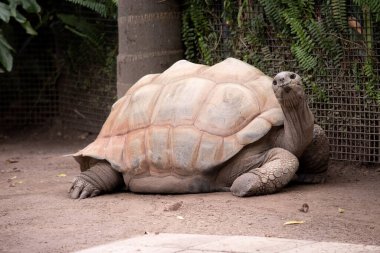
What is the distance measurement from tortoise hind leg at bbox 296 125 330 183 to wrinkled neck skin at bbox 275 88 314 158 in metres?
0.19

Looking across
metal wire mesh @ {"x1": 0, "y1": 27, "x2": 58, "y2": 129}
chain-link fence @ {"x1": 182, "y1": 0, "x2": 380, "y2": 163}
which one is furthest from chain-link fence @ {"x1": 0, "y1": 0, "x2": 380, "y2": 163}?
metal wire mesh @ {"x1": 0, "y1": 27, "x2": 58, "y2": 129}

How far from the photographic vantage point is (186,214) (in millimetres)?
6016

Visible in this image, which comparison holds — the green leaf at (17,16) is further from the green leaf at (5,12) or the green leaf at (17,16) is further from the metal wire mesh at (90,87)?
the metal wire mesh at (90,87)

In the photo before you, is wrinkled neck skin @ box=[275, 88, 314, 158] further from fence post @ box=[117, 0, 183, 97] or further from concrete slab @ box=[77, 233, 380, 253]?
fence post @ box=[117, 0, 183, 97]

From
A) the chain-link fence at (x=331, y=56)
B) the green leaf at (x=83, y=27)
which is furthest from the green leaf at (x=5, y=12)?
the chain-link fence at (x=331, y=56)

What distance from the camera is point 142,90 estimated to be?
7246mm

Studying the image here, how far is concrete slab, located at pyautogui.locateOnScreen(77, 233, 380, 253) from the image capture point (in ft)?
15.5

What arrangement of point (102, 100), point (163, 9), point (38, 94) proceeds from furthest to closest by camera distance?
1. point (38, 94)
2. point (102, 100)
3. point (163, 9)

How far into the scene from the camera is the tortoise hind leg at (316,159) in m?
7.11

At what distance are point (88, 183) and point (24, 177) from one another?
4.41ft

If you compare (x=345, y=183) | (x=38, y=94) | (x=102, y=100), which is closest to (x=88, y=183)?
(x=345, y=183)

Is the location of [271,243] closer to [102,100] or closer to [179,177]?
[179,177]

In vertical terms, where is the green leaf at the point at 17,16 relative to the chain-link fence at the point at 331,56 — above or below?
above

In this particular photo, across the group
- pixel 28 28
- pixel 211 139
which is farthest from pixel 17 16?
pixel 211 139
